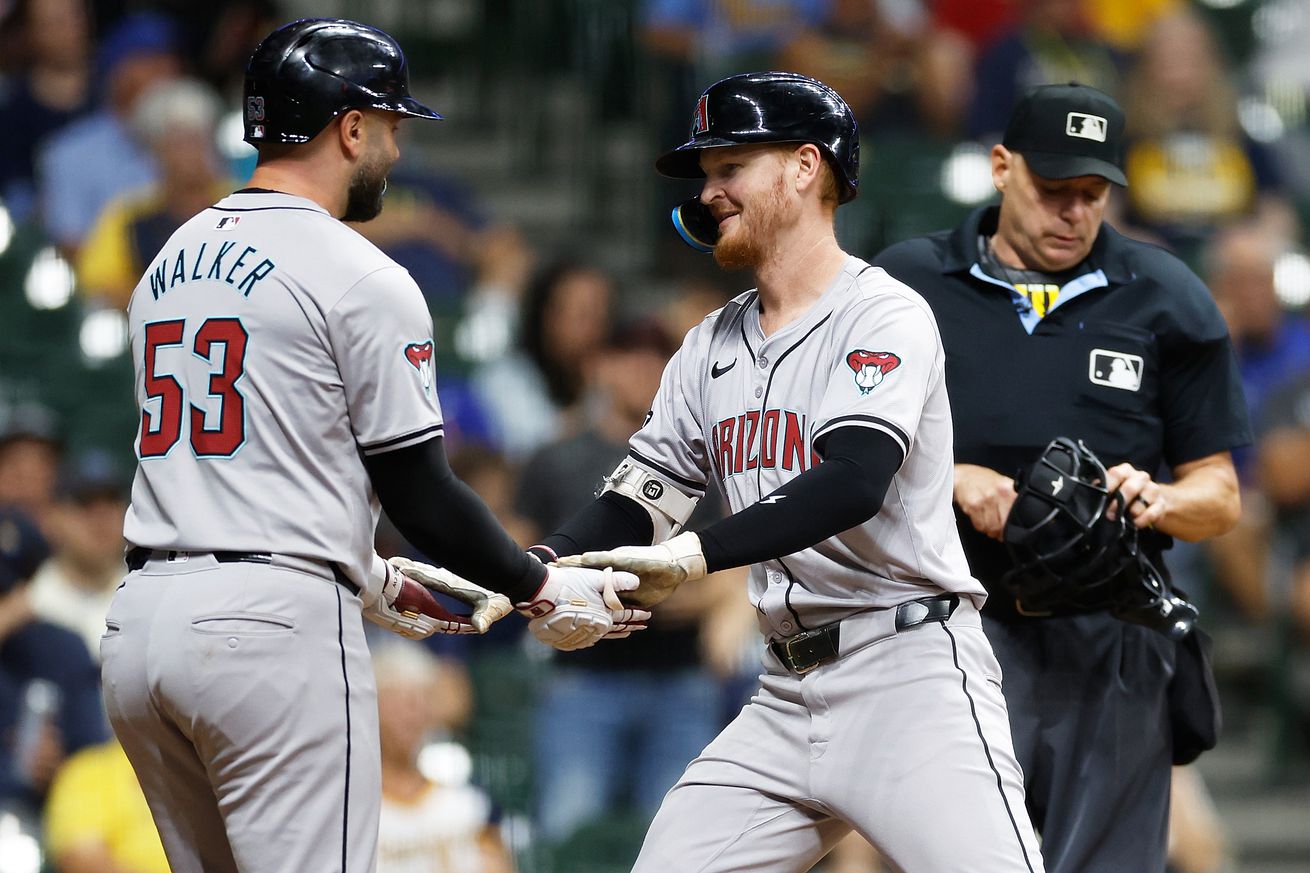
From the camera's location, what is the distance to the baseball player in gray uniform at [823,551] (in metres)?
3.38

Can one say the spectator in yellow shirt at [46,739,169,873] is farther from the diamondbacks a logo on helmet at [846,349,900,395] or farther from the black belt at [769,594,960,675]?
the diamondbacks a logo on helmet at [846,349,900,395]

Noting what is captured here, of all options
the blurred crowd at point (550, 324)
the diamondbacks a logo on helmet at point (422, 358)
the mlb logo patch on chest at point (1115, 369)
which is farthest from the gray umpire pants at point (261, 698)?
the blurred crowd at point (550, 324)

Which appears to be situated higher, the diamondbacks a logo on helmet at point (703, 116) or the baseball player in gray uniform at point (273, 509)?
the diamondbacks a logo on helmet at point (703, 116)

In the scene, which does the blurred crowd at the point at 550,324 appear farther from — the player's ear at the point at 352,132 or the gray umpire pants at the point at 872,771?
the player's ear at the point at 352,132

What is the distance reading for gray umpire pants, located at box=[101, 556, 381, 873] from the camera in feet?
10.3

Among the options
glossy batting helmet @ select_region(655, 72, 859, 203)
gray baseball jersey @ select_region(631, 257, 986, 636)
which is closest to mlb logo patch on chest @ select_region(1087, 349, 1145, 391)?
gray baseball jersey @ select_region(631, 257, 986, 636)

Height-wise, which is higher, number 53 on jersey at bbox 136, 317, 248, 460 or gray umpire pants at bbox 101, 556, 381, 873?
number 53 on jersey at bbox 136, 317, 248, 460

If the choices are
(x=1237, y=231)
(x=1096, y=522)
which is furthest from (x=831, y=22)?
(x=1096, y=522)

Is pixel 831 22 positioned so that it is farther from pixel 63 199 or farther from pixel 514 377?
pixel 63 199

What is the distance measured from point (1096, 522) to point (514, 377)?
439 centimetres

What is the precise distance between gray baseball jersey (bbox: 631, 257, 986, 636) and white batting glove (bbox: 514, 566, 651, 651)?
304 mm

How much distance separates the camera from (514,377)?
8047mm

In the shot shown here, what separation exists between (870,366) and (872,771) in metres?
0.76

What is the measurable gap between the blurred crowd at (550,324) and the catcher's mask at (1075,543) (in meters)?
2.55
